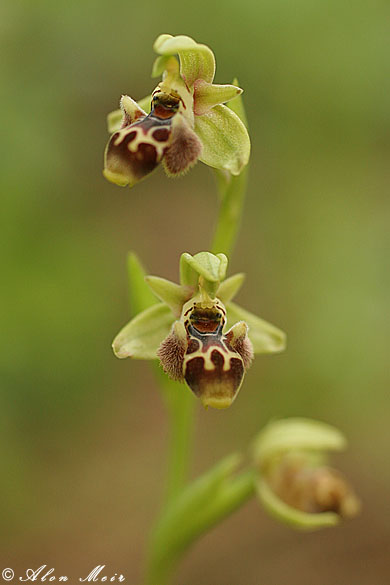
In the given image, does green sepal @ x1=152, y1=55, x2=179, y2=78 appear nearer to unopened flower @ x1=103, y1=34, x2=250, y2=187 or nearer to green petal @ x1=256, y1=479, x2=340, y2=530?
unopened flower @ x1=103, y1=34, x2=250, y2=187

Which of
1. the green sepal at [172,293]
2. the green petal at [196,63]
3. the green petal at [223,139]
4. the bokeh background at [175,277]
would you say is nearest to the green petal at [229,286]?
the green sepal at [172,293]

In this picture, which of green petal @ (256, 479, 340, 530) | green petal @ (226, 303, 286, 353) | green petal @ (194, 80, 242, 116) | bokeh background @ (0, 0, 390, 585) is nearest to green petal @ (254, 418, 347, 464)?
green petal @ (256, 479, 340, 530)

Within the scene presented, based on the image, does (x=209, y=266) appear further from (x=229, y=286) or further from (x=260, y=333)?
(x=260, y=333)

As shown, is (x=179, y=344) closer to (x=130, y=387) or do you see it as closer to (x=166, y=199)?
(x=130, y=387)

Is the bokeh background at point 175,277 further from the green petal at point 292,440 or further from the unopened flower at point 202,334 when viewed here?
the unopened flower at point 202,334

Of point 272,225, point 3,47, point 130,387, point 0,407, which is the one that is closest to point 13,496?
point 0,407
